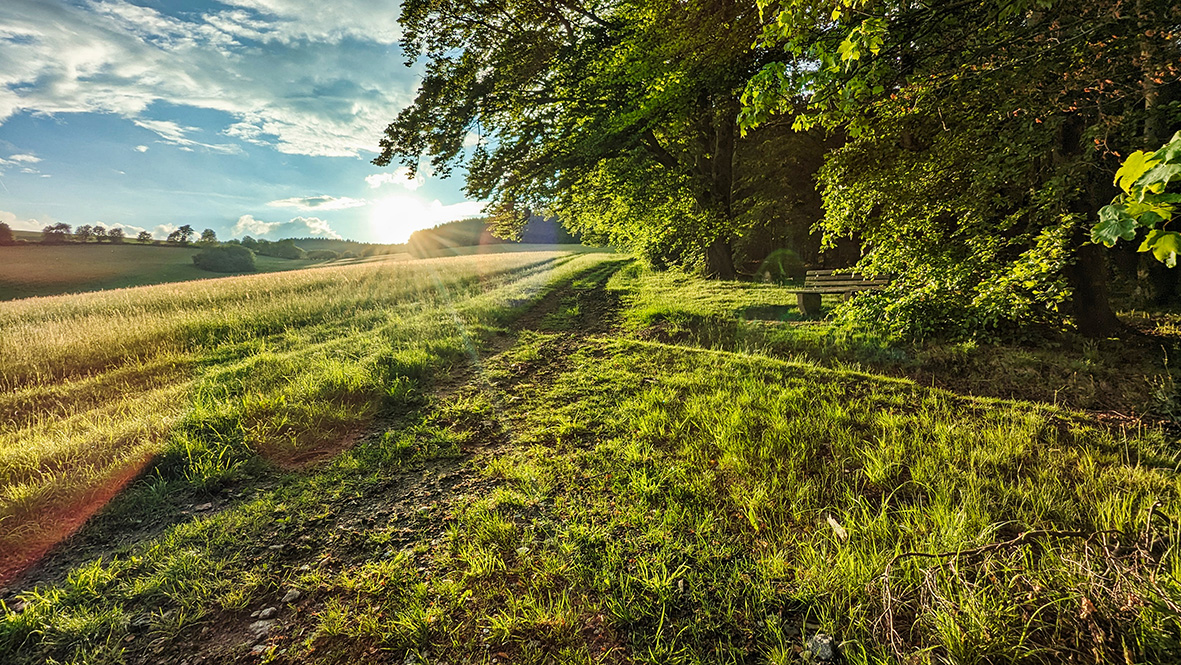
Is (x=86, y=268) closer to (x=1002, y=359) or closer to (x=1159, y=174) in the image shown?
(x=1159, y=174)

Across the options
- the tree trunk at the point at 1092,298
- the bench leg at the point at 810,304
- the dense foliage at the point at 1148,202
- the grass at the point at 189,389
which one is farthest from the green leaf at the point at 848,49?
the bench leg at the point at 810,304

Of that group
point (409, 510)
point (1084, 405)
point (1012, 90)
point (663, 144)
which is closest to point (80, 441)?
point (409, 510)

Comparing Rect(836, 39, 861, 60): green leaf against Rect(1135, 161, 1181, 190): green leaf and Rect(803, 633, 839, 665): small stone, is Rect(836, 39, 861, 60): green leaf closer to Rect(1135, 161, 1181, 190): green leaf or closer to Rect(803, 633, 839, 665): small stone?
Rect(1135, 161, 1181, 190): green leaf

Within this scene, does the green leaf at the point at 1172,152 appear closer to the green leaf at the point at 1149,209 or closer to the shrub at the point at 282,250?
the green leaf at the point at 1149,209

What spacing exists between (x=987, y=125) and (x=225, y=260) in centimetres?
8988

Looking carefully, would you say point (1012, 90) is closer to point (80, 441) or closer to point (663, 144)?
point (80, 441)

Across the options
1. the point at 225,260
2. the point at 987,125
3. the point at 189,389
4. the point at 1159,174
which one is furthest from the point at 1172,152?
the point at 225,260

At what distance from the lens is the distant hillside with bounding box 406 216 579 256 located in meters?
94.0

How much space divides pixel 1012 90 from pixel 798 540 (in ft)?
24.6

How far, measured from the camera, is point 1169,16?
14.7 ft

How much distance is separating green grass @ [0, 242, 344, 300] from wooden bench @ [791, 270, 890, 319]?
62.4m

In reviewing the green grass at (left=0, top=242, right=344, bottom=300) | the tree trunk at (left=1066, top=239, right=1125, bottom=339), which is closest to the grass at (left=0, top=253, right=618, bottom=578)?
the tree trunk at (left=1066, top=239, right=1125, bottom=339)

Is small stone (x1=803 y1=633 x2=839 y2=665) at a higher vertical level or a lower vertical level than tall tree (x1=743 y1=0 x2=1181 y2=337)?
lower

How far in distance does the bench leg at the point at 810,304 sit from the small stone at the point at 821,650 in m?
9.25
